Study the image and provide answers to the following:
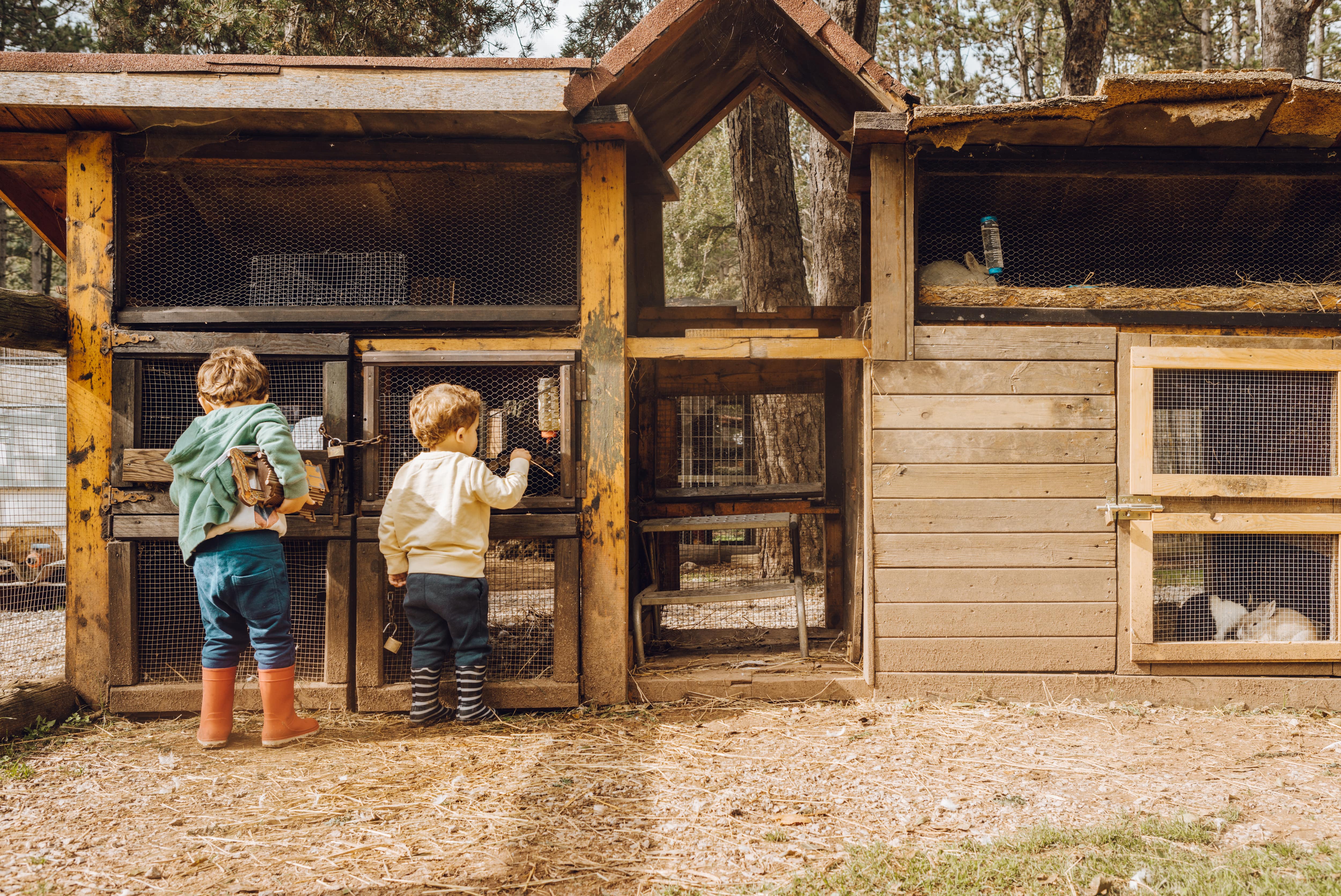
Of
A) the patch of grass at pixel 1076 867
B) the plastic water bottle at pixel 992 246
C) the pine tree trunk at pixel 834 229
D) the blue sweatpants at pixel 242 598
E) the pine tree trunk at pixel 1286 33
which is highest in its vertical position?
the pine tree trunk at pixel 1286 33

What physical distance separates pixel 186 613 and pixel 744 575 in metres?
4.58

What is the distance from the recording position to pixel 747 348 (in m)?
3.97

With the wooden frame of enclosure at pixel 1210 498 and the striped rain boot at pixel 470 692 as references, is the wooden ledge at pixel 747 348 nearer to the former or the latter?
the wooden frame of enclosure at pixel 1210 498

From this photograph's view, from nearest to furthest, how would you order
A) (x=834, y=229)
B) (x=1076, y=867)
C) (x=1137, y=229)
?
(x=1076, y=867) → (x=1137, y=229) → (x=834, y=229)

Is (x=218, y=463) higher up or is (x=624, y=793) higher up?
(x=218, y=463)

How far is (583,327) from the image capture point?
396cm

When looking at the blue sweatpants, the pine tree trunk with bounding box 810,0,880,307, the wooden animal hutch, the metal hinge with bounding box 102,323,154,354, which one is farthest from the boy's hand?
the pine tree trunk with bounding box 810,0,880,307

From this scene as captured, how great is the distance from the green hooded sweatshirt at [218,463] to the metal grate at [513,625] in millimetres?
858

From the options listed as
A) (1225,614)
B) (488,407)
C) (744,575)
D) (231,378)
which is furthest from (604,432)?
(744,575)

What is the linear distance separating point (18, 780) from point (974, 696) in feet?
13.6

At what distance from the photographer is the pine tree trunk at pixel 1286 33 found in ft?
29.5

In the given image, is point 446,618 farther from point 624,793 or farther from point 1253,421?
point 1253,421

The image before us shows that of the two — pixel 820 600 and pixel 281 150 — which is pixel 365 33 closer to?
pixel 281 150

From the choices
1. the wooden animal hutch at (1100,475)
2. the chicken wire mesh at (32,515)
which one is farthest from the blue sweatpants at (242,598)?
the wooden animal hutch at (1100,475)
